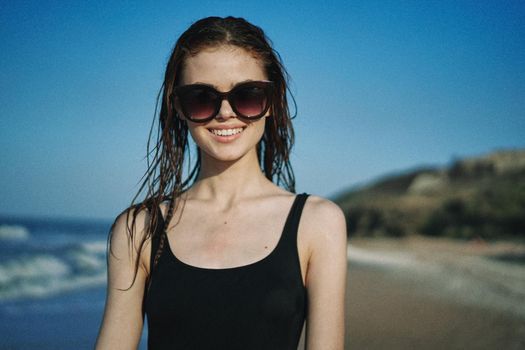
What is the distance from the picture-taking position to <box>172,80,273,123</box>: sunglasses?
224 cm

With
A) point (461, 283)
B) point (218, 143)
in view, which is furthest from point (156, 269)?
point (461, 283)

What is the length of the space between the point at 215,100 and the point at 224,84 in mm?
73

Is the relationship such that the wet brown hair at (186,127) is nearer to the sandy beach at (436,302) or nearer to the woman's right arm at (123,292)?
the woman's right arm at (123,292)

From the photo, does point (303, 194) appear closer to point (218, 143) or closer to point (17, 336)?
point (218, 143)

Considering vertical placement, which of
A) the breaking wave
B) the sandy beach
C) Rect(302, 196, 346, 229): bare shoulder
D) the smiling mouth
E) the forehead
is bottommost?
the breaking wave

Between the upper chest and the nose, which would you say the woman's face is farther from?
the upper chest

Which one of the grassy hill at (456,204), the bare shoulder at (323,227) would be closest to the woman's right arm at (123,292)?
the bare shoulder at (323,227)

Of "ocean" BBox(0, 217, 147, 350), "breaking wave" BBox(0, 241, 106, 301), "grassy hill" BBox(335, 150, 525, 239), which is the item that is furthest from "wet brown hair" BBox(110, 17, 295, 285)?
"grassy hill" BBox(335, 150, 525, 239)

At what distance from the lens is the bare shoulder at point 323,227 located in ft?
6.88

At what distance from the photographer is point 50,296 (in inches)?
424

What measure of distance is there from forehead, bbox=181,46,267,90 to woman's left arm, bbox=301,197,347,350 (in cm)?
60

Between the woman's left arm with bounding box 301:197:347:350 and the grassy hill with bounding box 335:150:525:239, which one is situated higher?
the woman's left arm with bounding box 301:197:347:350

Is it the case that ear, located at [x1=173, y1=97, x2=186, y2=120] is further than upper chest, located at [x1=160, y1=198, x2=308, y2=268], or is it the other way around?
ear, located at [x1=173, y1=97, x2=186, y2=120]

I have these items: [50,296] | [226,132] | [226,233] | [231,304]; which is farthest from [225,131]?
[50,296]
